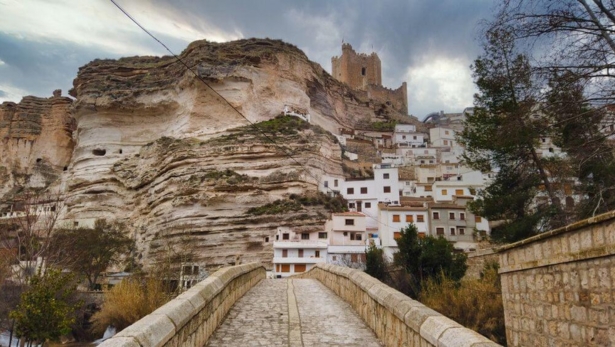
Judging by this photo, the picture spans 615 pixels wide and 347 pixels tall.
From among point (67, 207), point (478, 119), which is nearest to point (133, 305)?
point (478, 119)

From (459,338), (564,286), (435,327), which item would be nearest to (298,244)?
(564,286)

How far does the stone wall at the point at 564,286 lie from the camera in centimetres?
544

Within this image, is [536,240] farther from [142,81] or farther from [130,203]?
[142,81]

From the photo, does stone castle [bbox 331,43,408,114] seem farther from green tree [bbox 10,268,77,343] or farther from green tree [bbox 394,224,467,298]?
green tree [bbox 10,268,77,343]

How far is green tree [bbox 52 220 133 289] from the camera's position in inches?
1475

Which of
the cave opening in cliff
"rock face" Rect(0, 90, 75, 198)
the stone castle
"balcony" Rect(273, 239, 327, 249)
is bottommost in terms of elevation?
"balcony" Rect(273, 239, 327, 249)

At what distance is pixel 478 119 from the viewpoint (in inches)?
773

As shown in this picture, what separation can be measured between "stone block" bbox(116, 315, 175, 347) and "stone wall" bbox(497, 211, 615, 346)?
506cm

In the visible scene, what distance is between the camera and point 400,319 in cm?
591

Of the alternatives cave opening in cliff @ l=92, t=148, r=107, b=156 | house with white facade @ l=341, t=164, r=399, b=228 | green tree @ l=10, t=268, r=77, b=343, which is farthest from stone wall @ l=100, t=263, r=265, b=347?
cave opening in cliff @ l=92, t=148, r=107, b=156

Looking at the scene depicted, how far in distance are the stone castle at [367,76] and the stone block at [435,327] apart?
10315 centimetres

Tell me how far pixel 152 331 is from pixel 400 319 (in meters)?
3.24

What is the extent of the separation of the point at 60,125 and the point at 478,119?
7721 cm

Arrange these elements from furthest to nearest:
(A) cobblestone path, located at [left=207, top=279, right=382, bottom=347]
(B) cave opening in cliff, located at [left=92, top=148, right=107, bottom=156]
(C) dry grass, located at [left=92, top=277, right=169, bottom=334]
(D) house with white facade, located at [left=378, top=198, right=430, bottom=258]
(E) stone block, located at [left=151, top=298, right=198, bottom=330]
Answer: (B) cave opening in cliff, located at [left=92, top=148, right=107, bottom=156] < (D) house with white facade, located at [left=378, top=198, right=430, bottom=258] < (C) dry grass, located at [left=92, top=277, right=169, bottom=334] < (A) cobblestone path, located at [left=207, top=279, right=382, bottom=347] < (E) stone block, located at [left=151, top=298, right=198, bottom=330]
